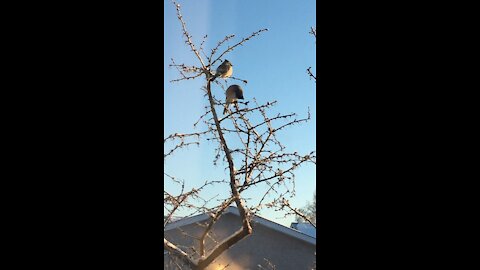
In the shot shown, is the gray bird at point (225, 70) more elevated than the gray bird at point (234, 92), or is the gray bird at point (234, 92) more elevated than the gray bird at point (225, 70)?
the gray bird at point (225, 70)

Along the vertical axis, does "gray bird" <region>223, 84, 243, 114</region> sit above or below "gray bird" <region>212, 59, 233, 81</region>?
below

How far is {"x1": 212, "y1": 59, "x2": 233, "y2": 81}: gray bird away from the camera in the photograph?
1.85 m

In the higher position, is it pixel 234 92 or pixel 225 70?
pixel 225 70

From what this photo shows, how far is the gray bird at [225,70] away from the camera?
1854mm

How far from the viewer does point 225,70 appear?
187 cm
